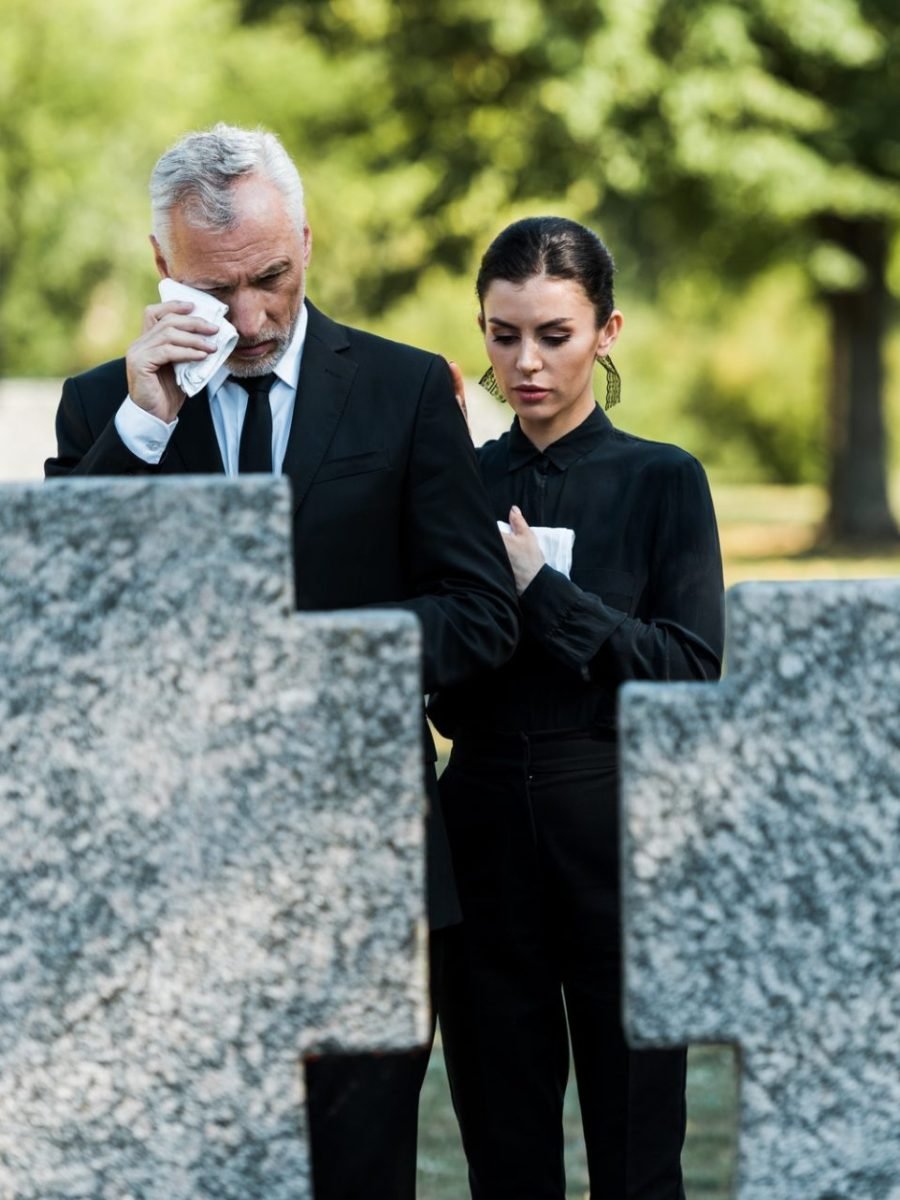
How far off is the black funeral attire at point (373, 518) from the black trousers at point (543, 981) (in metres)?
0.43

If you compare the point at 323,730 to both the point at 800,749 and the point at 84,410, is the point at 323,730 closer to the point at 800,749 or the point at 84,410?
the point at 800,749

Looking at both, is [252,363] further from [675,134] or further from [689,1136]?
[675,134]

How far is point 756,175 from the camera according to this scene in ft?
56.3

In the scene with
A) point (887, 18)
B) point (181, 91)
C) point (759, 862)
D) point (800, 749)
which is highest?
point (181, 91)

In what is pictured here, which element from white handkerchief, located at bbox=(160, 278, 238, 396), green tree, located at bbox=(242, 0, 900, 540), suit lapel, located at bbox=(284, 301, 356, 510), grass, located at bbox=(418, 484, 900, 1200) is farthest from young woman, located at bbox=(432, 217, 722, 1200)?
green tree, located at bbox=(242, 0, 900, 540)

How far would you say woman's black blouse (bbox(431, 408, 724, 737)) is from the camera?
11.0ft

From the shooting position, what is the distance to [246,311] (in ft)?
9.70

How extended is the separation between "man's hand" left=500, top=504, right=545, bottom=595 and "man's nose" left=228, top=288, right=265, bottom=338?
591mm

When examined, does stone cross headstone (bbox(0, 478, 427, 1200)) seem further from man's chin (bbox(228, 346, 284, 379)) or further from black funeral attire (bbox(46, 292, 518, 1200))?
man's chin (bbox(228, 346, 284, 379))

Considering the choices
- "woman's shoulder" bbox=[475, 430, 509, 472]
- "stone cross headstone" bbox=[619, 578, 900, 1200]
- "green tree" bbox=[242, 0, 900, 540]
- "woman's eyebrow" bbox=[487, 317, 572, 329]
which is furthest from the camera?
"green tree" bbox=[242, 0, 900, 540]

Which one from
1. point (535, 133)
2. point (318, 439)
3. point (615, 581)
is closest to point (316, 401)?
point (318, 439)

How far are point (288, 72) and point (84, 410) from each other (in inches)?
999

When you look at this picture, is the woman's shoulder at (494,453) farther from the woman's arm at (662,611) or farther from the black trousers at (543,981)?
the black trousers at (543,981)

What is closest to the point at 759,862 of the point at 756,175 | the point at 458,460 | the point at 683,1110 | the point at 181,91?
the point at 458,460
